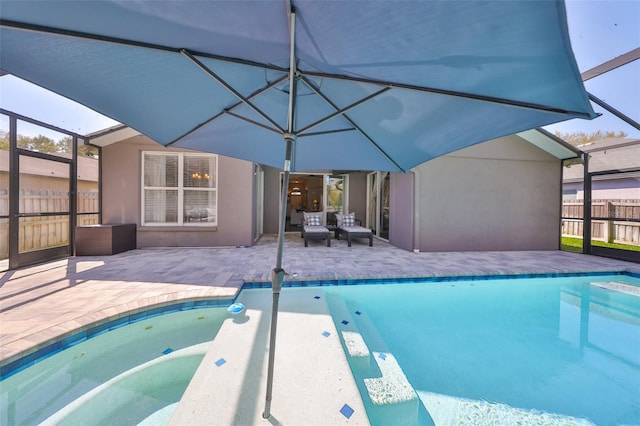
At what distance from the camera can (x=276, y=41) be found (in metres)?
1.46

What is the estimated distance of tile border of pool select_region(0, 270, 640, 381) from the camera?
91.6 inches

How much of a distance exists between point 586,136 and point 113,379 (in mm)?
16590

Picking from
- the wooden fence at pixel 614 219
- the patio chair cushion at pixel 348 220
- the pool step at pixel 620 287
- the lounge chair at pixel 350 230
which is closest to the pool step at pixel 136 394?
the lounge chair at pixel 350 230

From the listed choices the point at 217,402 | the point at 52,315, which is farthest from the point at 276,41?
the point at 52,315

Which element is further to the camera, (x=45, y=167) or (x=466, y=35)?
(x=45, y=167)

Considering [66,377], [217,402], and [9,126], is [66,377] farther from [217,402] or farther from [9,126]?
[9,126]

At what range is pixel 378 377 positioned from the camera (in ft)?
7.66

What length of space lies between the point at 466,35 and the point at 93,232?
7895mm

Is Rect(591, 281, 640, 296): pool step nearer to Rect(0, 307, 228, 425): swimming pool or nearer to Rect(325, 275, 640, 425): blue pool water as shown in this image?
Rect(325, 275, 640, 425): blue pool water

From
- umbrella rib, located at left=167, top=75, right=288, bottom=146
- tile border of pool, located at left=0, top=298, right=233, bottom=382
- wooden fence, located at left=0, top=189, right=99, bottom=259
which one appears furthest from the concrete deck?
umbrella rib, located at left=167, top=75, right=288, bottom=146

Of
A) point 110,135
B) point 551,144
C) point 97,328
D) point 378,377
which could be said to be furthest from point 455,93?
point 551,144

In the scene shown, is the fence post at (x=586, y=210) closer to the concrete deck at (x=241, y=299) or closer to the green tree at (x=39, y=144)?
the concrete deck at (x=241, y=299)

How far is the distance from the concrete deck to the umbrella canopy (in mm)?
1946

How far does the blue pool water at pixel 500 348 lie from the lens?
7.29ft
